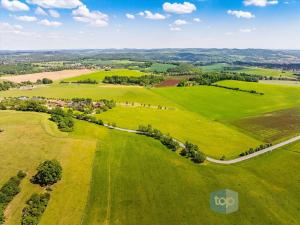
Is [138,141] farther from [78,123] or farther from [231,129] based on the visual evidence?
[231,129]

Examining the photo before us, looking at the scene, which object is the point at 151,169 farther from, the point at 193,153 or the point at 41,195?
the point at 41,195

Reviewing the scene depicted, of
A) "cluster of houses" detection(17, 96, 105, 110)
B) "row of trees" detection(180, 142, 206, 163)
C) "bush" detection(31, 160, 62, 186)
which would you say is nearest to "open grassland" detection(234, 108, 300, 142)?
"row of trees" detection(180, 142, 206, 163)

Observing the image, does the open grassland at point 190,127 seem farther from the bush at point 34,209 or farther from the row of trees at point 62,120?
the bush at point 34,209

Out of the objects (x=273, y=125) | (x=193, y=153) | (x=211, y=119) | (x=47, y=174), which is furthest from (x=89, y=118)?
(x=273, y=125)

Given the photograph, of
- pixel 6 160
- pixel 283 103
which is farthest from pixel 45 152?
pixel 283 103

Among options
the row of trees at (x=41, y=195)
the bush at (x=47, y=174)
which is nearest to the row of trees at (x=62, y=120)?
the row of trees at (x=41, y=195)

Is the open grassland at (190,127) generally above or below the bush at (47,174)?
below
